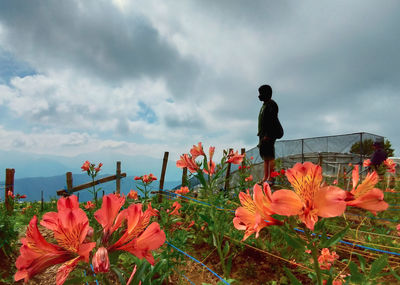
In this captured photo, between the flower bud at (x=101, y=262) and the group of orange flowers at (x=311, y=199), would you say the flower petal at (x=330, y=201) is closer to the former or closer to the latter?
the group of orange flowers at (x=311, y=199)

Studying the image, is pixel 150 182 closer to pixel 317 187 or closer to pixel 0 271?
pixel 0 271

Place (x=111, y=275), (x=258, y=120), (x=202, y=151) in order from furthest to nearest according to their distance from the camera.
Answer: (x=258, y=120), (x=111, y=275), (x=202, y=151)

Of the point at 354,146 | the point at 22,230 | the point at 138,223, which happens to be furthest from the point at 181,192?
the point at 354,146

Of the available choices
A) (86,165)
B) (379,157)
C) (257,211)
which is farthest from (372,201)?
A: (379,157)

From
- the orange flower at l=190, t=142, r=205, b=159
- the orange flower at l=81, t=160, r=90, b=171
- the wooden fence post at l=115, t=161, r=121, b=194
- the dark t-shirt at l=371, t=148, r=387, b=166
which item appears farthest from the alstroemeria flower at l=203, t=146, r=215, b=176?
the wooden fence post at l=115, t=161, r=121, b=194

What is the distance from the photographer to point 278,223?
0.65m

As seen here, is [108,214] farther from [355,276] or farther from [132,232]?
[355,276]

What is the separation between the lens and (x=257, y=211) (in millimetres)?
607

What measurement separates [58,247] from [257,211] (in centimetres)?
52

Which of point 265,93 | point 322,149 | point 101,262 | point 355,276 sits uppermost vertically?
point 265,93

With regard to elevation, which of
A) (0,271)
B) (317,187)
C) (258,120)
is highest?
(258,120)

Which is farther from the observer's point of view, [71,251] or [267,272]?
[267,272]

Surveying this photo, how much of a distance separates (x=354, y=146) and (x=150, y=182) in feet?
58.4

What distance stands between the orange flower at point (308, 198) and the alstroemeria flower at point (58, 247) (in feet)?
1.47
